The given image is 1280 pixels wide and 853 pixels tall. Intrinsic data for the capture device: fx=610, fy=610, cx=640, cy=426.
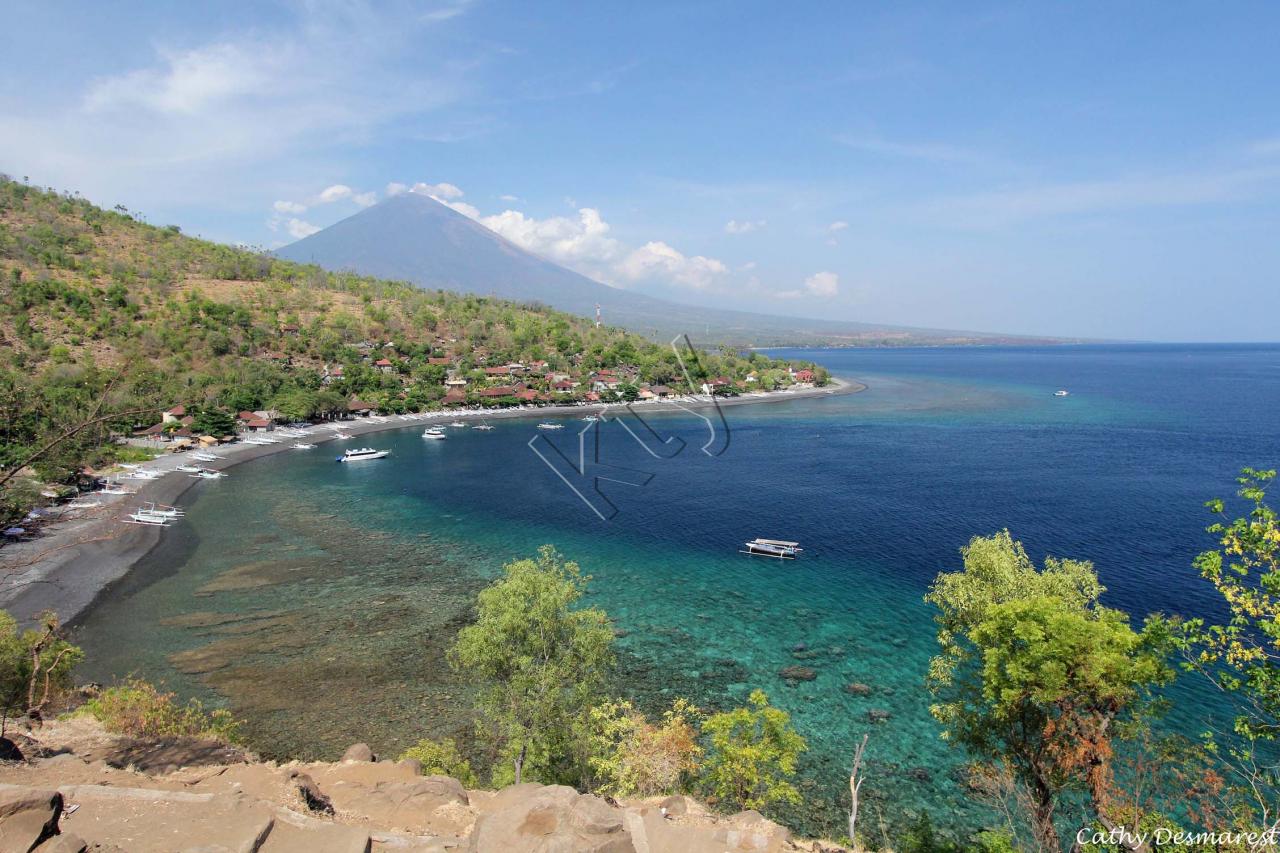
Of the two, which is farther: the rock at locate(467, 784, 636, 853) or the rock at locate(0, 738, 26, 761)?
the rock at locate(0, 738, 26, 761)

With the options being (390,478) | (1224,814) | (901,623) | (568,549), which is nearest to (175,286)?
(390,478)

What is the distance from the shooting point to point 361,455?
200 ft

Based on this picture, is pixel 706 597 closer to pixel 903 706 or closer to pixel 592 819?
pixel 903 706

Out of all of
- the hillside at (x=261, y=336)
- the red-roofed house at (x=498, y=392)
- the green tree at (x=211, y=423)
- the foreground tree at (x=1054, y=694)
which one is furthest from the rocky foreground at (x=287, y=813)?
the red-roofed house at (x=498, y=392)

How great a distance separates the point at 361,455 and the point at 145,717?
160 ft

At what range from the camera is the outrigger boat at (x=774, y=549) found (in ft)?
112

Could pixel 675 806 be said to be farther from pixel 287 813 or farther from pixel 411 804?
pixel 287 813

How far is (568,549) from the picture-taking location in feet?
119

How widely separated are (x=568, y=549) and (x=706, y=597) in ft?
33.3

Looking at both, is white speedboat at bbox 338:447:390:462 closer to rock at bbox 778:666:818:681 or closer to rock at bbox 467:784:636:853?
rock at bbox 778:666:818:681

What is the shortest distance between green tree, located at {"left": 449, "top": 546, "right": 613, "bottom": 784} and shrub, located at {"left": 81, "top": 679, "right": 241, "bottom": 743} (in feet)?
21.8

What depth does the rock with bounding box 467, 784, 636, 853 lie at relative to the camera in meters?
8.67

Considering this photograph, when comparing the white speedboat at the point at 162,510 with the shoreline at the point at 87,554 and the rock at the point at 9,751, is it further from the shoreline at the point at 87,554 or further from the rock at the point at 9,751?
the rock at the point at 9,751

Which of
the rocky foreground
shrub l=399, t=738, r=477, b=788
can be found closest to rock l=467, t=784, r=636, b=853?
the rocky foreground
